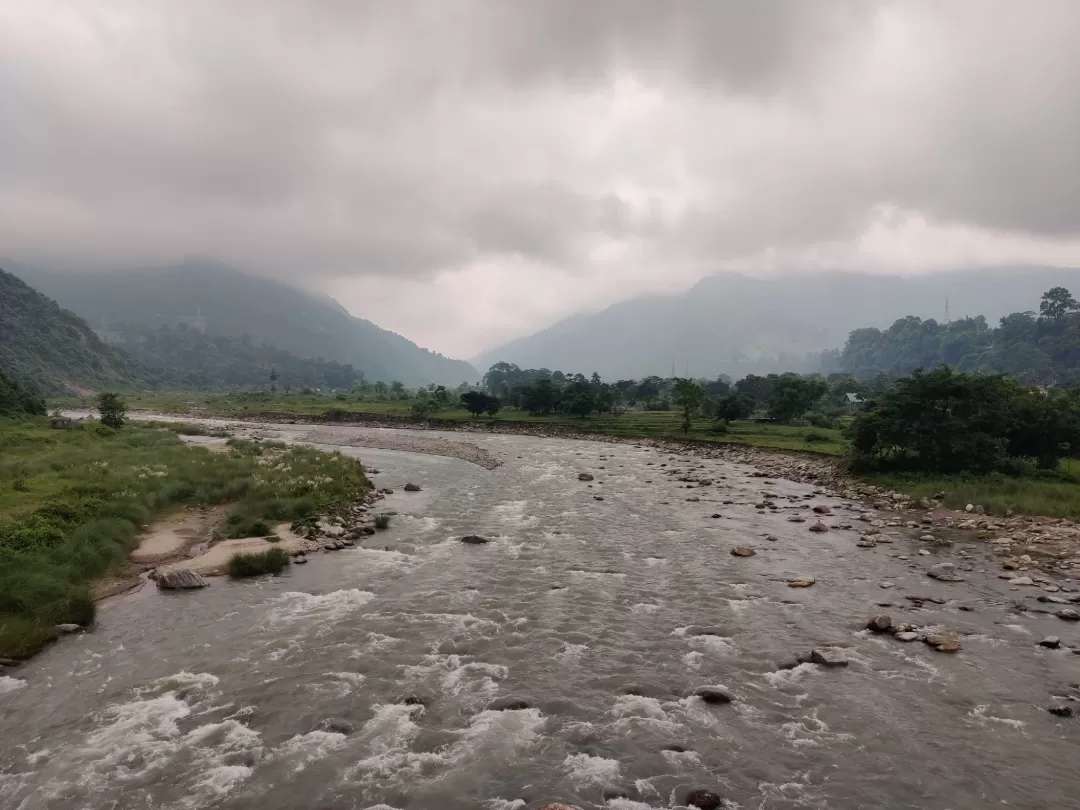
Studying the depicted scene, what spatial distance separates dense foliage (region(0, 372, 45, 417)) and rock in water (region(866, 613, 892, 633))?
83399 millimetres

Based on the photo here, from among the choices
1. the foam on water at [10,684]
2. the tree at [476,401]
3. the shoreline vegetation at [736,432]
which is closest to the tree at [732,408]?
the shoreline vegetation at [736,432]

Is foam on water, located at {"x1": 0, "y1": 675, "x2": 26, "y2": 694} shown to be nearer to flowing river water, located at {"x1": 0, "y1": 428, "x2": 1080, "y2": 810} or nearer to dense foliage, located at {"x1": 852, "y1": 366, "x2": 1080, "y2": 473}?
flowing river water, located at {"x1": 0, "y1": 428, "x2": 1080, "y2": 810}

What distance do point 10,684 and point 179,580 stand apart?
7.26 m

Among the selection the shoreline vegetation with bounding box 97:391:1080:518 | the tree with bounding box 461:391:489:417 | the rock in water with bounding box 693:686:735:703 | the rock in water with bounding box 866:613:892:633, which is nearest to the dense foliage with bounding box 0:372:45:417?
the shoreline vegetation with bounding box 97:391:1080:518

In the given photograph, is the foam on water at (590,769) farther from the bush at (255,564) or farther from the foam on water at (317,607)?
the bush at (255,564)

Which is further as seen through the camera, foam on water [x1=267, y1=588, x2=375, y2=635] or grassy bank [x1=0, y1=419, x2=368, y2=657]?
foam on water [x1=267, y1=588, x2=375, y2=635]

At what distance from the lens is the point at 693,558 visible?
26.9 metres

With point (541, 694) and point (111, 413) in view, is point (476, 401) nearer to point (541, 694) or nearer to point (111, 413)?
point (111, 413)

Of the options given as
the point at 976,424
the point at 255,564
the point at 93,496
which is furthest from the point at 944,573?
the point at 93,496

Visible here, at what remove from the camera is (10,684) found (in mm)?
14961

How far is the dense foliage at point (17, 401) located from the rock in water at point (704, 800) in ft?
267

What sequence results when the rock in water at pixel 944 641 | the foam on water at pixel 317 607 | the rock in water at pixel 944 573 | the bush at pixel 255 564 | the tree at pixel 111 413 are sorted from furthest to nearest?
the tree at pixel 111 413 < the bush at pixel 255 564 < the rock in water at pixel 944 573 < the foam on water at pixel 317 607 < the rock in water at pixel 944 641

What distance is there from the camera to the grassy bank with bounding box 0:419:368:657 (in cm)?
1888

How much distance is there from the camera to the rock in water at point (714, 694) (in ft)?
47.5
